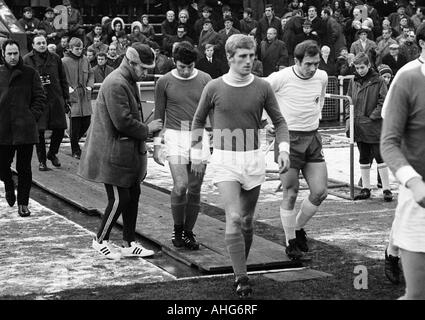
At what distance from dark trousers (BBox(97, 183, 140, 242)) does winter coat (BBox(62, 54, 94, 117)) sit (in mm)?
7074

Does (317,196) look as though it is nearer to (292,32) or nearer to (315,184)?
(315,184)

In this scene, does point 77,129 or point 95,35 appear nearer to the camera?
point 77,129

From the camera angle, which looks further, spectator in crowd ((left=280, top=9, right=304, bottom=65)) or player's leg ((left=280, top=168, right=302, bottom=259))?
spectator in crowd ((left=280, top=9, right=304, bottom=65))

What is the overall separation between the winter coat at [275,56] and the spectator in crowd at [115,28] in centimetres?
334

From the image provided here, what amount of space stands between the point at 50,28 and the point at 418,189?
1774 centimetres

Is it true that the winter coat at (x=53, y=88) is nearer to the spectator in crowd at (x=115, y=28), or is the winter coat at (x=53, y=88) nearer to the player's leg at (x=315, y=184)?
the player's leg at (x=315, y=184)

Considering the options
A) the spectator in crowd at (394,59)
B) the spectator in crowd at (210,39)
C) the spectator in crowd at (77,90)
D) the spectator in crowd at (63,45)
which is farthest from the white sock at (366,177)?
the spectator in crowd at (210,39)

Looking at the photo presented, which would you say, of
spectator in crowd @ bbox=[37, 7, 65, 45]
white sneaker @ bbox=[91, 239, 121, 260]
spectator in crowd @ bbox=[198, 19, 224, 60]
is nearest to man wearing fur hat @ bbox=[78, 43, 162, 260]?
white sneaker @ bbox=[91, 239, 121, 260]

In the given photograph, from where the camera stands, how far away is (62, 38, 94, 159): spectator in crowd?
632 inches

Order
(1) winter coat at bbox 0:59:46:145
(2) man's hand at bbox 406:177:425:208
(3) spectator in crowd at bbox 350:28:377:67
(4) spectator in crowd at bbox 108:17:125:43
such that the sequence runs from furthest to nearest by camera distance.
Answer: (3) spectator in crowd at bbox 350:28:377:67, (4) spectator in crowd at bbox 108:17:125:43, (1) winter coat at bbox 0:59:46:145, (2) man's hand at bbox 406:177:425:208

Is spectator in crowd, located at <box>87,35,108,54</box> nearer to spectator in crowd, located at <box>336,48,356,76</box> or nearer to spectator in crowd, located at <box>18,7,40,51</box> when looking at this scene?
spectator in crowd, located at <box>18,7,40,51</box>

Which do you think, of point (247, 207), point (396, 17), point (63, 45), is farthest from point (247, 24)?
point (247, 207)

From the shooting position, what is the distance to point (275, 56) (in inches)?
867

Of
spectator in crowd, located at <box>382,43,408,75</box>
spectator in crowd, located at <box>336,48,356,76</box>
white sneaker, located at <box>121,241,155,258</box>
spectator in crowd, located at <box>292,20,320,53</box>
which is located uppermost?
spectator in crowd, located at <box>292,20,320,53</box>
